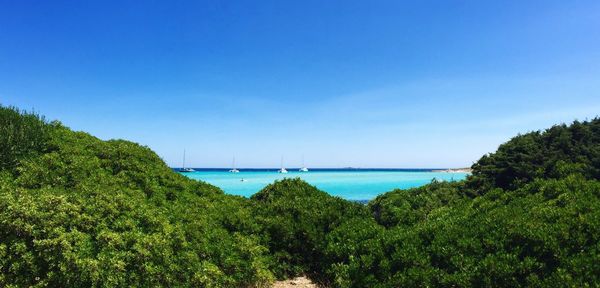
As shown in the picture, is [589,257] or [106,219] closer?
[589,257]

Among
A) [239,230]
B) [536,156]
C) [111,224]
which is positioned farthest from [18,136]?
[536,156]

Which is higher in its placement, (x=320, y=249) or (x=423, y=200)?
(x=423, y=200)

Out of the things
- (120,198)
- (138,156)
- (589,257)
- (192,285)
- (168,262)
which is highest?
(138,156)

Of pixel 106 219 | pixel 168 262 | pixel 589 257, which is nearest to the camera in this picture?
pixel 589 257

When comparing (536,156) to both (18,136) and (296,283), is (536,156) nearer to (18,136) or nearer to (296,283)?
(296,283)

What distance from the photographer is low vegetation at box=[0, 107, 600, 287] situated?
759 cm

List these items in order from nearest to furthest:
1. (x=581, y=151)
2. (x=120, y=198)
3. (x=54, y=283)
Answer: (x=54, y=283), (x=120, y=198), (x=581, y=151)

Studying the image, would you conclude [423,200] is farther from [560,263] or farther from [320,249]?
[560,263]

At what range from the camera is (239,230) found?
38.0ft

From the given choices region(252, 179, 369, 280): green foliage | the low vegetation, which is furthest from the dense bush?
region(252, 179, 369, 280): green foliage

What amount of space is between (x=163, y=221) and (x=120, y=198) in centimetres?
125

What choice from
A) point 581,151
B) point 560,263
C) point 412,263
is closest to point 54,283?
point 412,263

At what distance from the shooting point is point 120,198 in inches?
394

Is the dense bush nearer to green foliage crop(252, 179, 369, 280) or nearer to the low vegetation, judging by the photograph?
the low vegetation
